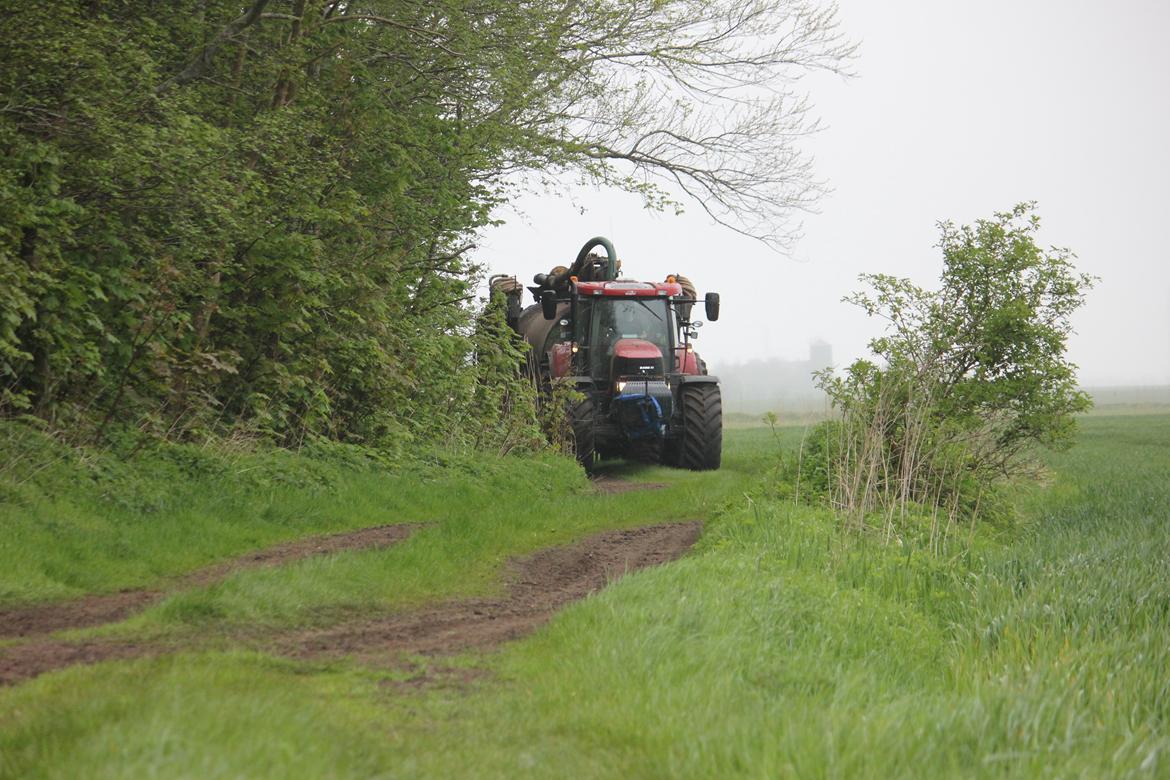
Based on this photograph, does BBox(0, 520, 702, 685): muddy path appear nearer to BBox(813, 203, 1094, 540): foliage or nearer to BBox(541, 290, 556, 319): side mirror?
BBox(813, 203, 1094, 540): foliage

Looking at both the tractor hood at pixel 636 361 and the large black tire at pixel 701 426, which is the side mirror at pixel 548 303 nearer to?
the tractor hood at pixel 636 361

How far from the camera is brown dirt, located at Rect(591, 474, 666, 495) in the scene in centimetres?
1502

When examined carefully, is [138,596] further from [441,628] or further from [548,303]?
[548,303]

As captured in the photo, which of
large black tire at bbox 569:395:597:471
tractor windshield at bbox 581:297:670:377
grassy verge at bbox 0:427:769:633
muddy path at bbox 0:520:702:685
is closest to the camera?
muddy path at bbox 0:520:702:685

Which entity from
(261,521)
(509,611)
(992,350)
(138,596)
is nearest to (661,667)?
(509,611)

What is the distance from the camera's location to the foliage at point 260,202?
9.37m

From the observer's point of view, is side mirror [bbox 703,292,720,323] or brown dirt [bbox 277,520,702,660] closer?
brown dirt [bbox 277,520,702,660]

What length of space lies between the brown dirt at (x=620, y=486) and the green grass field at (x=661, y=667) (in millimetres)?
4463

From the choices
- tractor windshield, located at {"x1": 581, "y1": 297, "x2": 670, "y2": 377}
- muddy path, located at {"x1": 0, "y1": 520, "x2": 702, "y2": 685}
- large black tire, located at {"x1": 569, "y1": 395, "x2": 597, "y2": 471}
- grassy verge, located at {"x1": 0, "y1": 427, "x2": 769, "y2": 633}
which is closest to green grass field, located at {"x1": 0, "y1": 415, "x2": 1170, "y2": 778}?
grassy verge, located at {"x1": 0, "y1": 427, "x2": 769, "y2": 633}

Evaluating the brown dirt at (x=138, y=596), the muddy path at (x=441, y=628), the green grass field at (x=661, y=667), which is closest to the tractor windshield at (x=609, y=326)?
the green grass field at (x=661, y=667)

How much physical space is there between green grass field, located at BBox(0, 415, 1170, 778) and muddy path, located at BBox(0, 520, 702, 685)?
277 mm

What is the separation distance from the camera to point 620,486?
1566 cm

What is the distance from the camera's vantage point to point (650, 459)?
61.3 ft

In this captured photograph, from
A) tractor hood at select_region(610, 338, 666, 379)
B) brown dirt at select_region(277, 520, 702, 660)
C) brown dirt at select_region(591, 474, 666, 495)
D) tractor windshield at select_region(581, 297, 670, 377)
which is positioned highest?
tractor windshield at select_region(581, 297, 670, 377)
